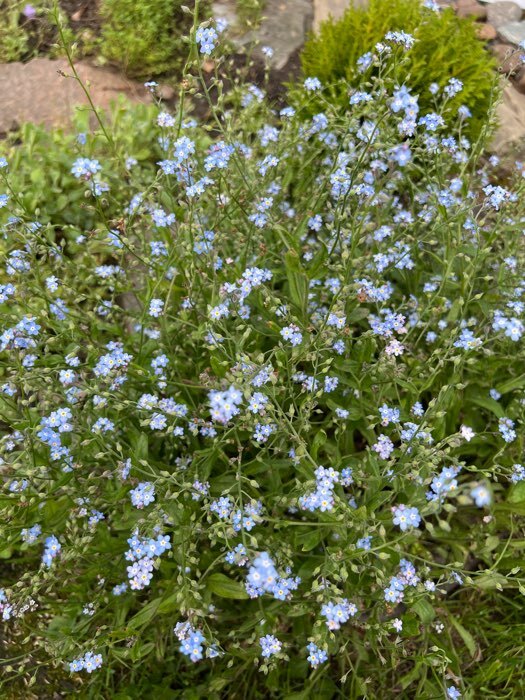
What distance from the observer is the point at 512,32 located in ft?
19.0

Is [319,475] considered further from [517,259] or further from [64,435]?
[517,259]

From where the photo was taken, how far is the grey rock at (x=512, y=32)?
5.73m

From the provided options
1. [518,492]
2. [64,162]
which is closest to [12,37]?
[64,162]

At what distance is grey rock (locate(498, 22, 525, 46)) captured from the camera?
573cm

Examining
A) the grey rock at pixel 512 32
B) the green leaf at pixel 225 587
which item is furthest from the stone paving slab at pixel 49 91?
the green leaf at pixel 225 587

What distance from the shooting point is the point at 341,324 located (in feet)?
8.71

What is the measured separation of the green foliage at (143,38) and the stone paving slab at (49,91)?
0.56 feet

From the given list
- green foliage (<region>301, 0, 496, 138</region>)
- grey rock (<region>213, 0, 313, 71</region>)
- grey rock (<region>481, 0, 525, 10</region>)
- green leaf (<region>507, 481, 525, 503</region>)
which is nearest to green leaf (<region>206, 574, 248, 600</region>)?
green leaf (<region>507, 481, 525, 503</region>)

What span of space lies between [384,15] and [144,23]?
2.37 m

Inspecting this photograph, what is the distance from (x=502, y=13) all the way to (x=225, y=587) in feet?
19.8

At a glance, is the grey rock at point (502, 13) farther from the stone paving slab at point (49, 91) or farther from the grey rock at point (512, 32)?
the stone paving slab at point (49, 91)

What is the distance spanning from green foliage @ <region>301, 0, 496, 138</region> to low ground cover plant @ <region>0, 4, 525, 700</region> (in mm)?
1157

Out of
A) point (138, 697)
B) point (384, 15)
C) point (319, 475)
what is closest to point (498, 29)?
point (384, 15)

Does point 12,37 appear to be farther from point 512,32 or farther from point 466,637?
point 466,637
